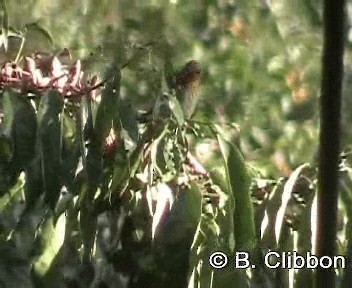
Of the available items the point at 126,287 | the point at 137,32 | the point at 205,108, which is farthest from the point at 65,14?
the point at 126,287

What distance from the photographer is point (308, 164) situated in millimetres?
833

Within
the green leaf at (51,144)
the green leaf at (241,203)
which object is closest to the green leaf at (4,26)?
the green leaf at (51,144)

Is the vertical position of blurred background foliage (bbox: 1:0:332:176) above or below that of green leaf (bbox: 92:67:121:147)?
above

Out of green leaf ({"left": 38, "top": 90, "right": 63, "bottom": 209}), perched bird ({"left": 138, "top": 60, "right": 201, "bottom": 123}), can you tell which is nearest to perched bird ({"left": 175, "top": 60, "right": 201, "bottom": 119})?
perched bird ({"left": 138, "top": 60, "right": 201, "bottom": 123})

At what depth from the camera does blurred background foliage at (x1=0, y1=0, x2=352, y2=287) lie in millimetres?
799

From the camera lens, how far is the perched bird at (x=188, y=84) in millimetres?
843

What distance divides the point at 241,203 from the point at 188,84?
0.16 m

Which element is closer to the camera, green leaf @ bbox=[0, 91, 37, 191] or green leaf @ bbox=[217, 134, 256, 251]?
green leaf @ bbox=[217, 134, 256, 251]

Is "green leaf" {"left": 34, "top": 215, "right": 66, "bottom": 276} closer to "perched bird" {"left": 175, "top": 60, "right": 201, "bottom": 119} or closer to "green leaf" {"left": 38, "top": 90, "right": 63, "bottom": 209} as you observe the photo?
"green leaf" {"left": 38, "top": 90, "right": 63, "bottom": 209}

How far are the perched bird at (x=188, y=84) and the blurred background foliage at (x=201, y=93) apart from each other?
0.02m

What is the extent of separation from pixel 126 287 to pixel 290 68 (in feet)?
1.02

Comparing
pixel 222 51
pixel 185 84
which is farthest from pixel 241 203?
pixel 222 51

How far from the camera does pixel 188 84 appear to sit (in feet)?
2.81

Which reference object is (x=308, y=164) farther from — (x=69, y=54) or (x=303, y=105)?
(x=69, y=54)
